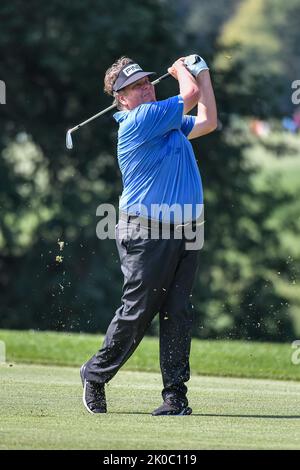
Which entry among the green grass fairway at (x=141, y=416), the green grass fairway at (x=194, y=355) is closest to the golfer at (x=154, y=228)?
the green grass fairway at (x=141, y=416)

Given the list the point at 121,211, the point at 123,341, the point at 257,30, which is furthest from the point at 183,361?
the point at 257,30

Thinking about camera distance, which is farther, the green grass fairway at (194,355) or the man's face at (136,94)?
the green grass fairway at (194,355)

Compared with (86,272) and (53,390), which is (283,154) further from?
(53,390)

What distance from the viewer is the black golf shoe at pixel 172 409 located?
7.13 meters

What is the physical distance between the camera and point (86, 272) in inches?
1023

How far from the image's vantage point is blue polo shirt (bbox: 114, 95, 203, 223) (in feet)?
23.3

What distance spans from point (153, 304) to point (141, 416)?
622 millimetres

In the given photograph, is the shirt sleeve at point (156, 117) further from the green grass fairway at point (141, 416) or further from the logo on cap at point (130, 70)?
the green grass fairway at point (141, 416)

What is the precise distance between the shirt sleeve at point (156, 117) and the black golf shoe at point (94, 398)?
53.8 inches

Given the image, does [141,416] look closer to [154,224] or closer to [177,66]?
[154,224]

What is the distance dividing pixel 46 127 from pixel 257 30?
87.1 meters

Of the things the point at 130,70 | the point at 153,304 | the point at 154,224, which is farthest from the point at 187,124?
the point at 153,304

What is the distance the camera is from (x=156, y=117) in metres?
7.07

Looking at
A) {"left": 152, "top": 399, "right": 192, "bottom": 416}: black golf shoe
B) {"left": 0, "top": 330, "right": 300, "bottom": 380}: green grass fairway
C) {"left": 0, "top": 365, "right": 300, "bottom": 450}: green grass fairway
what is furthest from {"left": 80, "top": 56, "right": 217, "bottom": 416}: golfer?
{"left": 0, "top": 330, "right": 300, "bottom": 380}: green grass fairway
